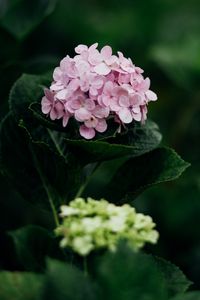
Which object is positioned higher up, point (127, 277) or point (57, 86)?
point (57, 86)

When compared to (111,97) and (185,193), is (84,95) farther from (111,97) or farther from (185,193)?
(185,193)

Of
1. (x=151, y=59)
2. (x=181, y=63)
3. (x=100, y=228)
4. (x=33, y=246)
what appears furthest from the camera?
(x=151, y=59)

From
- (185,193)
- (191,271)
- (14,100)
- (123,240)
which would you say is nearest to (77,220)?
(123,240)

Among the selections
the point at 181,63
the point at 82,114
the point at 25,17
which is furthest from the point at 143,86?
the point at 181,63

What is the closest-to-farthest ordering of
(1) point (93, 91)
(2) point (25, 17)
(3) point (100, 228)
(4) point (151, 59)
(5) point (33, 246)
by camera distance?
(3) point (100, 228) → (5) point (33, 246) → (1) point (93, 91) → (2) point (25, 17) → (4) point (151, 59)

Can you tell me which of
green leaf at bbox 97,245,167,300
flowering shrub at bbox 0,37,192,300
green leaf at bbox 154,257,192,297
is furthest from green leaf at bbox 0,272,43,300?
green leaf at bbox 154,257,192,297

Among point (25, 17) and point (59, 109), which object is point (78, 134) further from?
point (25, 17)

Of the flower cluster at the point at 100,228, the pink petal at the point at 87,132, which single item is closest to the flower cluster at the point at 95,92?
the pink petal at the point at 87,132
